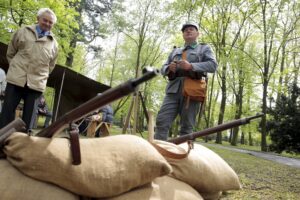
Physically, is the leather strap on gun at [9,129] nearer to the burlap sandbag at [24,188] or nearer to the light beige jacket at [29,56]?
the burlap sandbag at [24,188]

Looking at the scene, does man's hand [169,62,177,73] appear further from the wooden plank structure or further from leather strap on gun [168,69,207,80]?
the wooden plank structure

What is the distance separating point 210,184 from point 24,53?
9.05 feet

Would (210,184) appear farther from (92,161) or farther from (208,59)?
(208,59)

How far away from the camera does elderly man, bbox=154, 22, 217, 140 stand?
11.9 ft

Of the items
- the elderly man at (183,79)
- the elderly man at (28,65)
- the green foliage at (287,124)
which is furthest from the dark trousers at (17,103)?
the green foliage at (287,124)

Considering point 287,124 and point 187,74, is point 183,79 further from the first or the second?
point 287,124

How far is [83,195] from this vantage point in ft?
5.30

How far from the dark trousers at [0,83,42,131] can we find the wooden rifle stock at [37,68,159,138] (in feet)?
7.84

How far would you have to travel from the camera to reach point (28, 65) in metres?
4.06

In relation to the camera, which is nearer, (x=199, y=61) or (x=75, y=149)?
(x=75, y=149)

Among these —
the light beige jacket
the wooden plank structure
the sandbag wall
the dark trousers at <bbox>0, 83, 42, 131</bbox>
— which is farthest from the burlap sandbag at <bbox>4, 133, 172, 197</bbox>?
the wooden plank structure

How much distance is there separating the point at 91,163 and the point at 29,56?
9.25 feet

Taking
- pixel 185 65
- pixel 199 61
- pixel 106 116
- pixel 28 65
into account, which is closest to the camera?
pixel 185 65

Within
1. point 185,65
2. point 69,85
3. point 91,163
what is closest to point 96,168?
point 91,163
